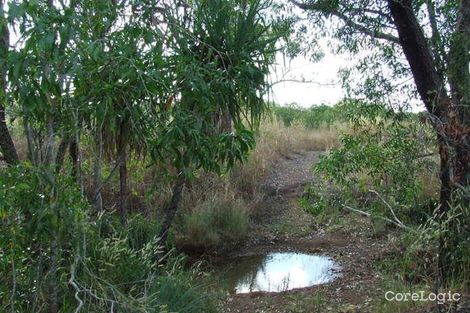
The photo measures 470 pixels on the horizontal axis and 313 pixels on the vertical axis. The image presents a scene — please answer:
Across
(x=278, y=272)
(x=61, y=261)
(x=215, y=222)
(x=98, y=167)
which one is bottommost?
(x=278, y=272)

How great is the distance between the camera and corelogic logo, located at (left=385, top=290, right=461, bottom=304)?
168 inches

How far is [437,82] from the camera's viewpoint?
5195 millimetres

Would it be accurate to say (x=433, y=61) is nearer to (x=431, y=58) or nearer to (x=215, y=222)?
(x=431, y=58)

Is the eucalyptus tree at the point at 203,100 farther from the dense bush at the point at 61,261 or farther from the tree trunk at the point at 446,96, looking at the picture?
the tree trunk at the point at 446,96

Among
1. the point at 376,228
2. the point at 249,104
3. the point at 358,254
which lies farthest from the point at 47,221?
the point at 376,228

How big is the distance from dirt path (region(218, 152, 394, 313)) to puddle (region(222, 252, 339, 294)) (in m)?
0.21

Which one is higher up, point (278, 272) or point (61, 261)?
point (61, 261)

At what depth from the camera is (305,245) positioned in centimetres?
916

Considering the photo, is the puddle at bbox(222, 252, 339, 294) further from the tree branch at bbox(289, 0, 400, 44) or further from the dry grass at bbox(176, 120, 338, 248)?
the tree branch at bbox(289, 0, 400, 44)

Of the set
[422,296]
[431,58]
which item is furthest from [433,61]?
[422,296]

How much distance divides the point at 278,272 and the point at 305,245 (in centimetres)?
121

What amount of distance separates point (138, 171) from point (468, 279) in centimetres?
472

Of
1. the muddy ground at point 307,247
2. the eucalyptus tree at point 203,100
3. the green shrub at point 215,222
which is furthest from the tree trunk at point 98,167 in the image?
the green shrub at point 215,222

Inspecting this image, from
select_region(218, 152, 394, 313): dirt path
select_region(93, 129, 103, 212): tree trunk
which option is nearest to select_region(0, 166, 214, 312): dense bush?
select_region(93, 129, 103, 212): tree trunk
